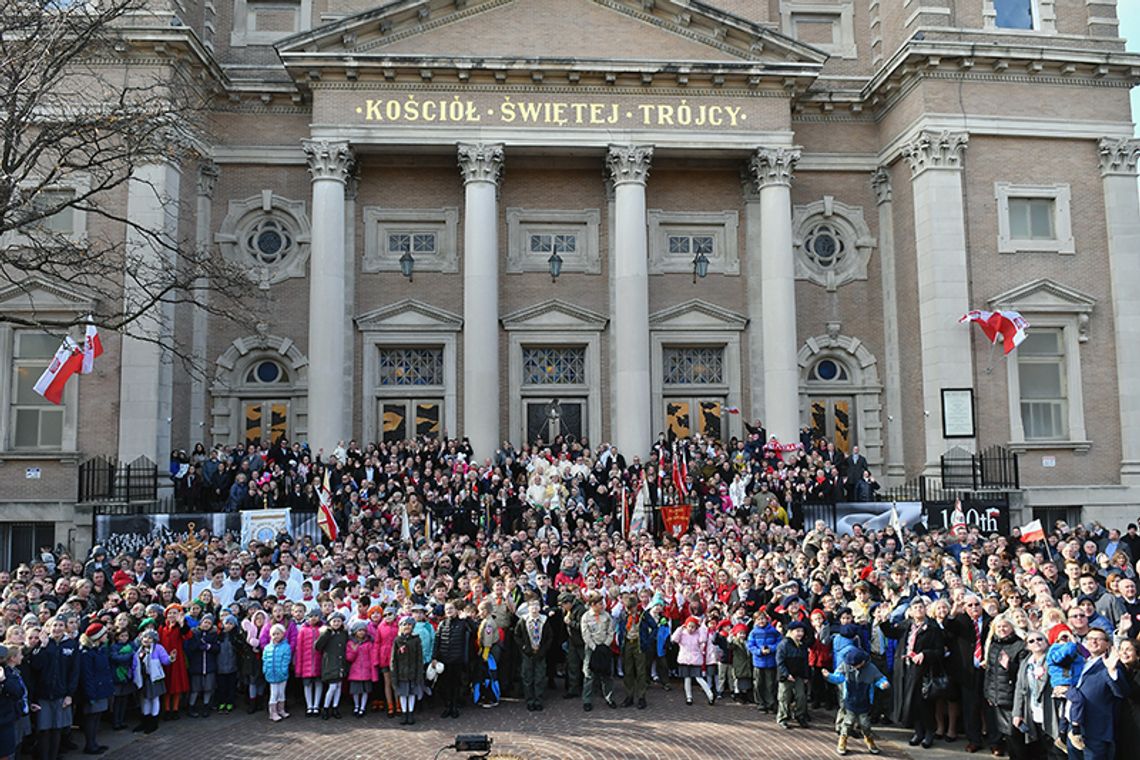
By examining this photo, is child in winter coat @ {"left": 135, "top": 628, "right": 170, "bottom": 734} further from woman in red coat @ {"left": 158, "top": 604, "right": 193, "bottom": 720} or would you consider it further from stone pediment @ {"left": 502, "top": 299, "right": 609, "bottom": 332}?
stone pediment @ {"left": 502, "top": 299, "right": 609, "bottom": 332}

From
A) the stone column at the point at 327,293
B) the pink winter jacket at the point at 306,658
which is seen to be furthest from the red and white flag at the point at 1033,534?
the stone column at the point at 327,293

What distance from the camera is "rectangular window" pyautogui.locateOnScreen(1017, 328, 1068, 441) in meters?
26.5

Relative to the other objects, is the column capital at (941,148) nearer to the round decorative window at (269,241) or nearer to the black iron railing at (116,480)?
the round decorative window at (269,241)

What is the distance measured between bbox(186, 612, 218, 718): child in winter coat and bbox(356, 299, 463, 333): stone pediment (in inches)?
581

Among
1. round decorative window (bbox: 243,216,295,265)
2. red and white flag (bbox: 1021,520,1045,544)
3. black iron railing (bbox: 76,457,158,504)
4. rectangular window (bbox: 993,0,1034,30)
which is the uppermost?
rectangular window (bbox: 993,0,1034,30)

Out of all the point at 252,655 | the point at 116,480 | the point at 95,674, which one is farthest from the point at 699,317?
the point at 95,674

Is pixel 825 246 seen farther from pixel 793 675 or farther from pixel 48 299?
pixel 48 299

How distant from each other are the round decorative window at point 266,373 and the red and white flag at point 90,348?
16.1 ft

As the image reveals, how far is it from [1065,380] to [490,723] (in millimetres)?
20528

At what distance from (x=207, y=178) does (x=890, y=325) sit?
2014 cm

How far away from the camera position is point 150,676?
41.9 feet

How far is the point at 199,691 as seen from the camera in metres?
13.8

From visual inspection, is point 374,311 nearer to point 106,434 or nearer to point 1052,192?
point 106,434

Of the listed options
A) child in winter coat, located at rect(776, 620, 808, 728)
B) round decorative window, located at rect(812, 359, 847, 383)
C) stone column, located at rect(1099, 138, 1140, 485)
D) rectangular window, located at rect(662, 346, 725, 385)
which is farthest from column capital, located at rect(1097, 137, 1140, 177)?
child in winter coat, located at rect(776, 620, 808, 728)
